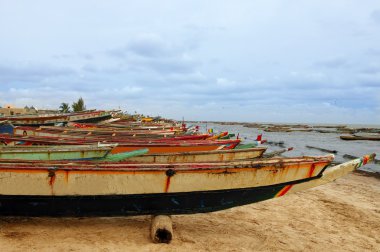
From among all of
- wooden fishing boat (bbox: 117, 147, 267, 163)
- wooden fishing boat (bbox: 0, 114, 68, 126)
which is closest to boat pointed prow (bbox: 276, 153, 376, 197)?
wooden fishing boat (bbox: 117, 147, 267, 163)

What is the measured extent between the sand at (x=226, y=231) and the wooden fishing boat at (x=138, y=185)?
34 centimetres

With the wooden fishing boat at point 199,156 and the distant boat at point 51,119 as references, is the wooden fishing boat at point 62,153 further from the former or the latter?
the distant boat at point 51,119

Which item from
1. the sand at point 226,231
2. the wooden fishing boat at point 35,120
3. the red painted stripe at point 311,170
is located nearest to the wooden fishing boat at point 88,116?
the wooden fishing boat at point 35,120

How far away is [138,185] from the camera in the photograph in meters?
4.84

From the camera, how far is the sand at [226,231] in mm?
4633

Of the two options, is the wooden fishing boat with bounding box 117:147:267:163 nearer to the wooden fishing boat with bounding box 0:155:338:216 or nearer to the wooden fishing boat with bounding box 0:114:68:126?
the wooden fishing boat with bounding box 0:155:338:216

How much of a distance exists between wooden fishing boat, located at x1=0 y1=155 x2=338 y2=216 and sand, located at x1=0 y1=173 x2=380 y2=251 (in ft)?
1.12

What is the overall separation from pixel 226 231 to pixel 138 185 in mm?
1939

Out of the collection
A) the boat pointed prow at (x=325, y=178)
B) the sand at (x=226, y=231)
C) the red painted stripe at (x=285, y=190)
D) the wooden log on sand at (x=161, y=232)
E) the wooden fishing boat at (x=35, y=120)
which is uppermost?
the wooden fishing boat at (x=35, y=120)

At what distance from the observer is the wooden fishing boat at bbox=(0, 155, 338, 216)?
4.70 metres

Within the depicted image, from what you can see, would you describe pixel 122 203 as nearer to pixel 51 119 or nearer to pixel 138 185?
pixel 138 185

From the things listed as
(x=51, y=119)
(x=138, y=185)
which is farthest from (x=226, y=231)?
(x=51, y=119)

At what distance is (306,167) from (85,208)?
12.2 feet

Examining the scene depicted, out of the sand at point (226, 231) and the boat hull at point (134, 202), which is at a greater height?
the boat hull at point (134, 202)
